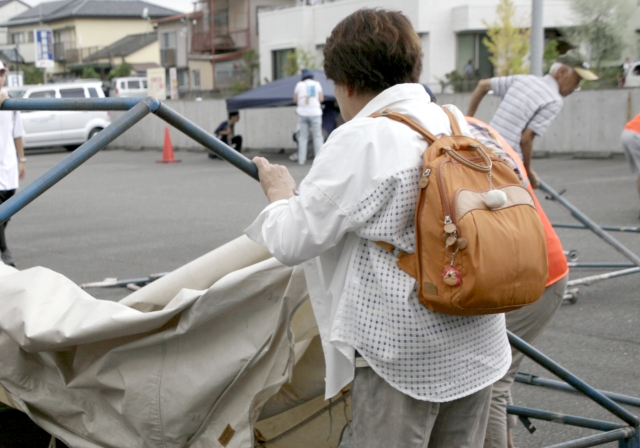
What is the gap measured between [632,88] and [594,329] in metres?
12.3

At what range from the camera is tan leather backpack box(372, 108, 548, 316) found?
6.07 feet

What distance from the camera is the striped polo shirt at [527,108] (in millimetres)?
5832

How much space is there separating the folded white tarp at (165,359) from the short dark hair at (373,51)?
0.63m

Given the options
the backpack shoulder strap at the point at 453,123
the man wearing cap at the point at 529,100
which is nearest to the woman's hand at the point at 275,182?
the backpack shoulder strap at the point at 453,123

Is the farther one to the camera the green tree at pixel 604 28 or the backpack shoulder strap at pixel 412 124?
the green tree at pixel 604 28

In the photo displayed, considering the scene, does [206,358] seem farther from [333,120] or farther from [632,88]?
[333,120]

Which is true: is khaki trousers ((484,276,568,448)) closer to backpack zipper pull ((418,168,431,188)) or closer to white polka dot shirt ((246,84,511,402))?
white polka dot shirt ((246,84,511,402))

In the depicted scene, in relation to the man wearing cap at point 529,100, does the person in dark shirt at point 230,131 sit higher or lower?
lower

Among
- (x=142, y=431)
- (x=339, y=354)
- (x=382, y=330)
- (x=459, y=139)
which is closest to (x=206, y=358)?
(x=142, y=431)

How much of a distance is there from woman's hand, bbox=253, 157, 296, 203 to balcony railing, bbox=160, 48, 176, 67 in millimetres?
57023

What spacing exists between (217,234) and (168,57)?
51443 mm

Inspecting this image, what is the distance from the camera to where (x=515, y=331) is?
10.1 ft

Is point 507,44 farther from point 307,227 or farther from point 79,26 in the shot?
point 79,26

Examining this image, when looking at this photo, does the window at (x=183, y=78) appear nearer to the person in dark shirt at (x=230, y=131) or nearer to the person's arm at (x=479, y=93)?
the person in dark shirt at (x=230, y=131)
